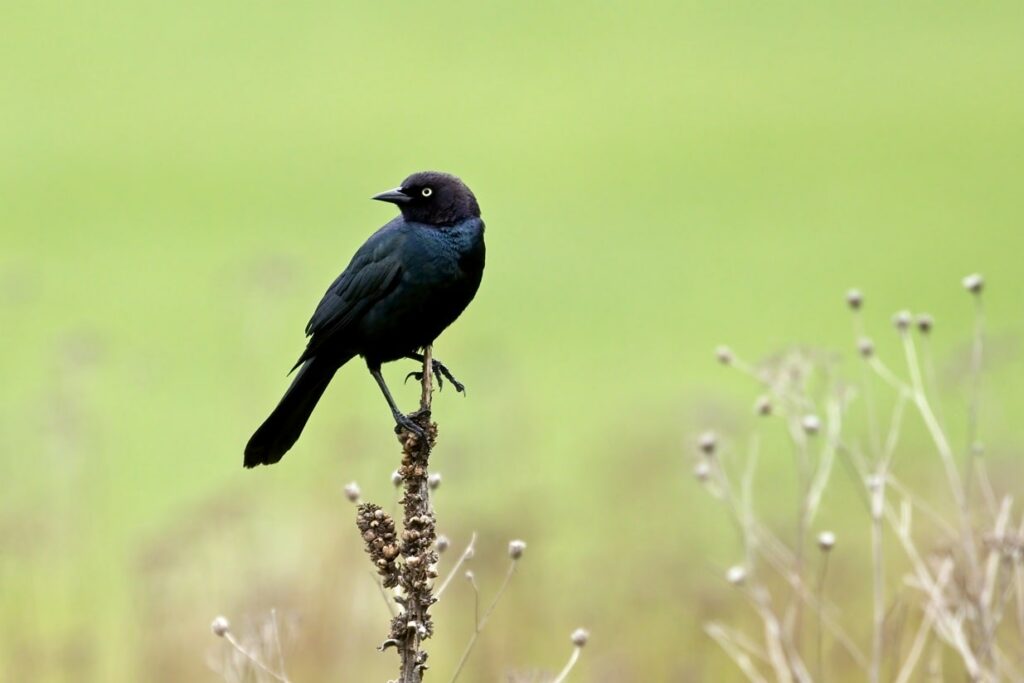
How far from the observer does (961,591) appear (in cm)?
369

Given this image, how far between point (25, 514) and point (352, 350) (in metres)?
2.24

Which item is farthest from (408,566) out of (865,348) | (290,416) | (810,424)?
(865,348)

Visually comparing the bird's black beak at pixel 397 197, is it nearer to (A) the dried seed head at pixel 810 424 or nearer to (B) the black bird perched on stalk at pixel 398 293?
(B) the black bird perched on stalk at pixel 398 293

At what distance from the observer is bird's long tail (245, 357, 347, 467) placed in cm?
346

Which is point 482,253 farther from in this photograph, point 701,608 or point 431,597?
point 701,608

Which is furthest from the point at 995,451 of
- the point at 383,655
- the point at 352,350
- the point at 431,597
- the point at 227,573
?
the point at 431,597

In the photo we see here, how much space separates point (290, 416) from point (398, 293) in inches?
14.5

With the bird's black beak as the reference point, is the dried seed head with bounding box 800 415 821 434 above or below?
below

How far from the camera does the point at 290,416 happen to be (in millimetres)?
3559

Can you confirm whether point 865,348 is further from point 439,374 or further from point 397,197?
point 397,197

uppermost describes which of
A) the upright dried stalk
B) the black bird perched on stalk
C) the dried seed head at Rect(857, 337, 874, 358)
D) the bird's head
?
the bird's head

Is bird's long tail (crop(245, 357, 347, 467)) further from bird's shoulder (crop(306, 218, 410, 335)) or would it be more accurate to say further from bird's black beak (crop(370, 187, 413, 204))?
bird's black beak (crop(370, 187, 413, 204))

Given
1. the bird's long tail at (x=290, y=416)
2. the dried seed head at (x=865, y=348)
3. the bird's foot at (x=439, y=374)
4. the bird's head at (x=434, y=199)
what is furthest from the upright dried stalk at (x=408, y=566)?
the dried seed head at (x=865, y=348)

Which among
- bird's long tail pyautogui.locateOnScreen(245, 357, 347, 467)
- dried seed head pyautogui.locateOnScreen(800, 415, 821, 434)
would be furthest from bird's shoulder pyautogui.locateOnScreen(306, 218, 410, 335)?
dried seed head pyautogui.locateOnScreen(800, 415, 821, 434)
